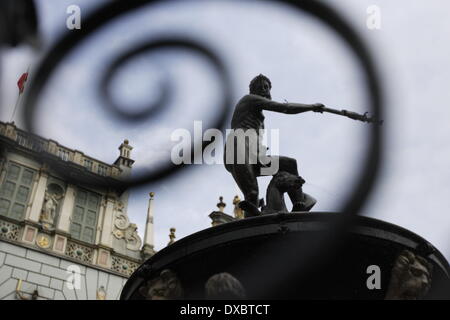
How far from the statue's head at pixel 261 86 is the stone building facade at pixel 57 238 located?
12185 mm

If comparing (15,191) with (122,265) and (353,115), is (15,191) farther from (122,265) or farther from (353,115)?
(353,115)

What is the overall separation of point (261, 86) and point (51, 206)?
16.7 m

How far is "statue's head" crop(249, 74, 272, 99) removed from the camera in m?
6.86

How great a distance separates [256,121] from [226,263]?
228cm

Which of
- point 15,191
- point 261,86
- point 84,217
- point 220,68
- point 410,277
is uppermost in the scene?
point 15,191

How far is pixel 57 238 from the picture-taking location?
20.7 meters

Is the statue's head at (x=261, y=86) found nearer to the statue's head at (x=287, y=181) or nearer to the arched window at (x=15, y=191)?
the statue's head at (x=287, y=181)

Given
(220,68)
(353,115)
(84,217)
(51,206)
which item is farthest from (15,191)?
(220,68)

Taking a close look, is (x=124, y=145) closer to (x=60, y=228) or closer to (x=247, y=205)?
(x=60, y=228)

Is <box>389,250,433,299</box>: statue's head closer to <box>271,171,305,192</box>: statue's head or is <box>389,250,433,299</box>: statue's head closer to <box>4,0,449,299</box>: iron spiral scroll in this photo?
<box>271,171,305,192</box>: statue's head

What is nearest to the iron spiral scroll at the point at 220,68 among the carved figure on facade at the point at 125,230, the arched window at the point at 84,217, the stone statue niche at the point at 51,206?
the stone statue niche at the point at 51,206

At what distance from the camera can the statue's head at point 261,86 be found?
6.86 m

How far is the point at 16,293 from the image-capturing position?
18203 millimetres

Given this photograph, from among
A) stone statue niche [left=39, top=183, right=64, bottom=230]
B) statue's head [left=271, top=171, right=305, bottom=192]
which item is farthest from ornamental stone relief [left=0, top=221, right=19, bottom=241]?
statue's head [left=271, top=171, right=305, bottom=192]
